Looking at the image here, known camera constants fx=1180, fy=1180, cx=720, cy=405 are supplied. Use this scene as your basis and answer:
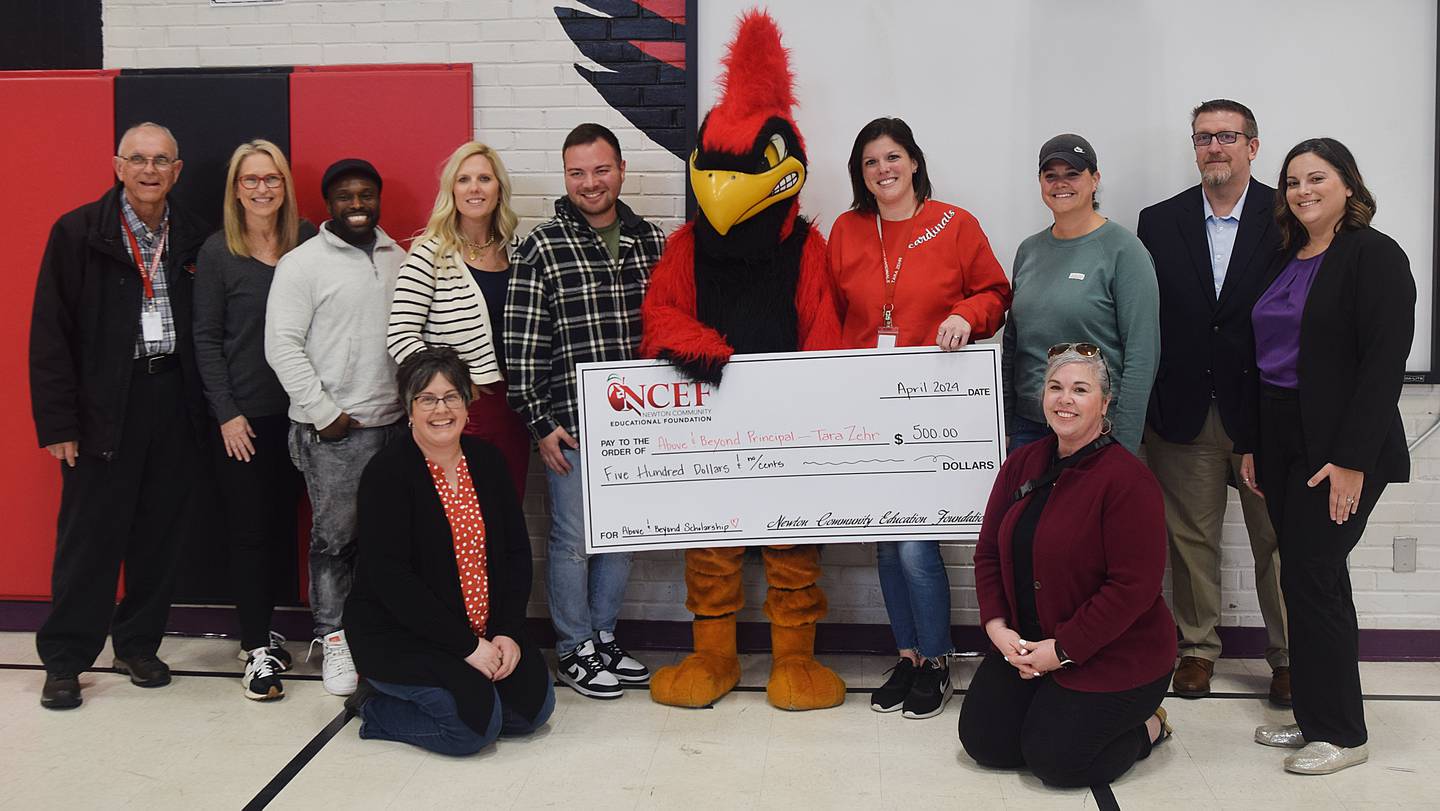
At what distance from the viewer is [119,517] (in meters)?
3.41

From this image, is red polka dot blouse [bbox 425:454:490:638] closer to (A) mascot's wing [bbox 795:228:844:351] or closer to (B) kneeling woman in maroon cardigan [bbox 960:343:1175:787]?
(A) mascot's wing [bbox 795:228:844:351]

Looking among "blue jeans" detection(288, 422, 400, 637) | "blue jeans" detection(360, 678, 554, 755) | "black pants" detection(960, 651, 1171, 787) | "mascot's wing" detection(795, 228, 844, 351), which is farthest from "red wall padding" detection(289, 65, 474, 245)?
"black pants" detection(960, 651, 1171, 787)

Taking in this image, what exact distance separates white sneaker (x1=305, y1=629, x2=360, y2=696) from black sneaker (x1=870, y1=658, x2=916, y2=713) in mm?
1478

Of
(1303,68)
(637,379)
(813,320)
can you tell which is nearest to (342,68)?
(637,379)

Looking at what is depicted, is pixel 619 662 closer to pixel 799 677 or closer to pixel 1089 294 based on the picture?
pixel 799 677

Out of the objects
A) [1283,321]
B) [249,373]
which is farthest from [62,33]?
[1283,321]

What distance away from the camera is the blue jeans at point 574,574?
3.43 metres

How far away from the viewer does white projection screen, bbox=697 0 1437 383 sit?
3494 mm

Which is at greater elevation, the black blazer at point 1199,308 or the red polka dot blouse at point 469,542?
the black blazer at point 1199,308

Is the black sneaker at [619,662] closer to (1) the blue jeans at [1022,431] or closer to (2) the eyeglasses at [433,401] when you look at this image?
(2) the eyeglasses at [433,401]

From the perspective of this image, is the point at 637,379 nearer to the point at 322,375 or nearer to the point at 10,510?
the point at 322,375

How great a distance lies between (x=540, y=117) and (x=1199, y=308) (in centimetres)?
206

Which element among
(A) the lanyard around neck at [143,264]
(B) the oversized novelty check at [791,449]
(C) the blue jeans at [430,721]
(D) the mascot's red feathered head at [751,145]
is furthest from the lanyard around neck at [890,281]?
(A) the lanyard around neck at [143,264]

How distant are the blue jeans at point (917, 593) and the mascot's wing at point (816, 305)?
23.6 inches
